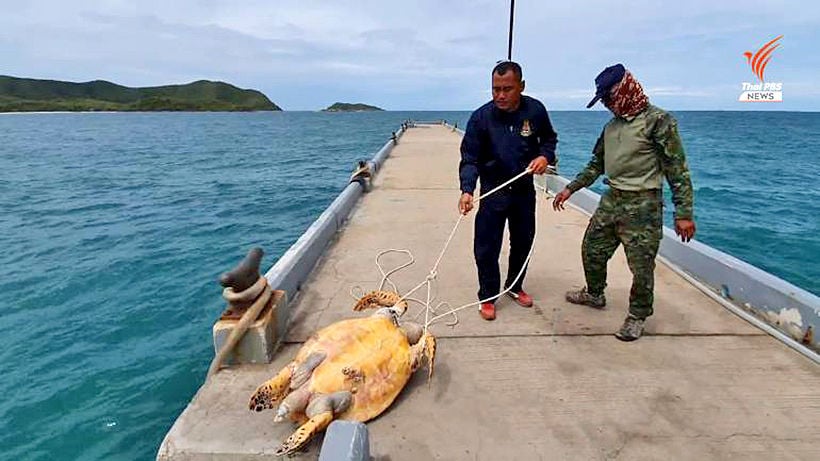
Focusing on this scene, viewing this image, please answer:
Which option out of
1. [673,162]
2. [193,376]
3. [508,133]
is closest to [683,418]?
[673,162]

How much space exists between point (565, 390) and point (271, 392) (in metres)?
1.65

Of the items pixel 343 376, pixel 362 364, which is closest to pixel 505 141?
pixel 362 364

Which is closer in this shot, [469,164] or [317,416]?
[317,416]

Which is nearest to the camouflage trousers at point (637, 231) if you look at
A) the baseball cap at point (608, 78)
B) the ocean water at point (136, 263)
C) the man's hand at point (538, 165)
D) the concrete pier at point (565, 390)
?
the concrete pier at point (565, 390)

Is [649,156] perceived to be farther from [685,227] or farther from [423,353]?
[423,353]

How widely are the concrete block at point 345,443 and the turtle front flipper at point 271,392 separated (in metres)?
0.55

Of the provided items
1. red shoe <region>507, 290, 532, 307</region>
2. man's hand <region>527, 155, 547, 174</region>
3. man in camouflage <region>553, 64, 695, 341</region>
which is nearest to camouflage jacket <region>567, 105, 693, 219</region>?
man in camouflage <region>553, 64, 695, 341</region>

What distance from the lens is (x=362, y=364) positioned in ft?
8.07

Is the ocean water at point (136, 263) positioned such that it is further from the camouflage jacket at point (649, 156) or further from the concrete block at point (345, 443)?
the camouflage jacket at point (649, 156)

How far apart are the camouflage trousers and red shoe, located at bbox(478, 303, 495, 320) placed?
0.95 m

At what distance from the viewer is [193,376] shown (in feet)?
15.8

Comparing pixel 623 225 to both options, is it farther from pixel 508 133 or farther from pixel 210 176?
pixel 210 176

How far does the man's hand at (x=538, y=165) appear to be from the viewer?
A: 3195 mm

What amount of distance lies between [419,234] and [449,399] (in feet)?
11.4
